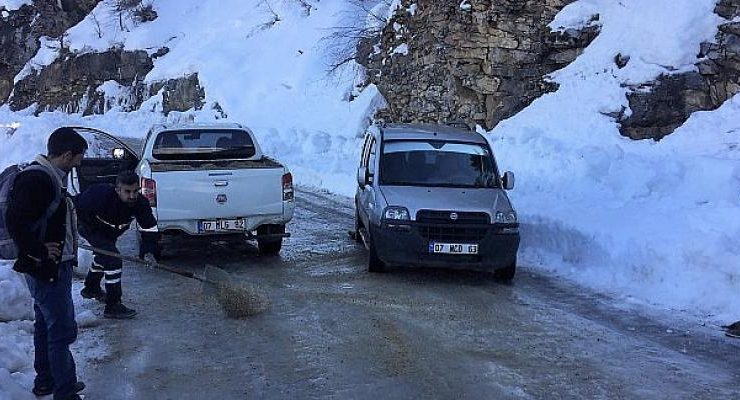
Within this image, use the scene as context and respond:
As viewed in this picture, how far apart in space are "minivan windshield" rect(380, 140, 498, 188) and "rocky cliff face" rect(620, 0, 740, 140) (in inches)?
281

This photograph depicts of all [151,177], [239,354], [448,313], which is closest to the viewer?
[239,354]

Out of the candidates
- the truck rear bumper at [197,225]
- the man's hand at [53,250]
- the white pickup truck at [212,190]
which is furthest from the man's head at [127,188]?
the man's hand at [53,250]

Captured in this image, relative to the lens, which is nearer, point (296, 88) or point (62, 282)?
point (62, 282)

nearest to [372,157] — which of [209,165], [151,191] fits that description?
[209,165]

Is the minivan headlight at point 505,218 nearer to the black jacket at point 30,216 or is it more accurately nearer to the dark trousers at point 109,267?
the dark trousers at point 109,267

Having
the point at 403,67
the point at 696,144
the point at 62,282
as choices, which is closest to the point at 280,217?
the point at 62,282

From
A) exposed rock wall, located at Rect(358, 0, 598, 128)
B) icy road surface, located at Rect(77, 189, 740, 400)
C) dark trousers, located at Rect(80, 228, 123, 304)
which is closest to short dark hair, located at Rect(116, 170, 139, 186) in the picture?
dark trousers, located at Rect(80, 228, 123, 304)

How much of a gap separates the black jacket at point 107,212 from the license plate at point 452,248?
3105 mm

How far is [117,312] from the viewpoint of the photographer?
6883 mm

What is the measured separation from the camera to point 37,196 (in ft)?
13.4

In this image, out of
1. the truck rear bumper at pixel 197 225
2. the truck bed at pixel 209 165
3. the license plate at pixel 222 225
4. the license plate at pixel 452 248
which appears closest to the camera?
the license plate at pixel 452 248

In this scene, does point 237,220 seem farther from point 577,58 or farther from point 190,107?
point 190,107

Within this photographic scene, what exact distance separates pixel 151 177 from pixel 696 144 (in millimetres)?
10073

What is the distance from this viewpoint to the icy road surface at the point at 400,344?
5.21 meters
